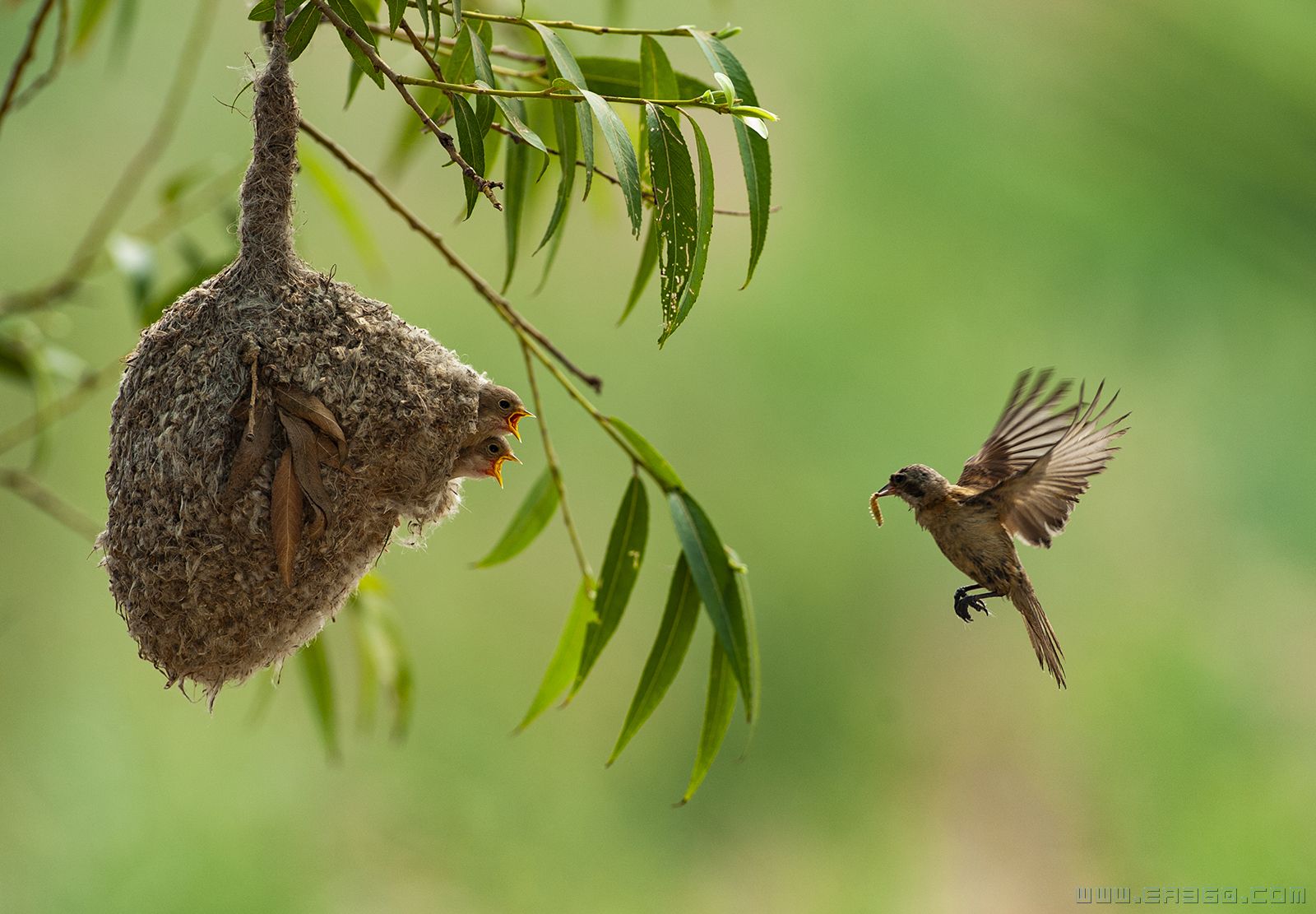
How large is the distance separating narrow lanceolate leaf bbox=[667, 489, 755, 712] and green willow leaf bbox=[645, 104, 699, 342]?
15.6 inches

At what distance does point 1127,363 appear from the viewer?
3.28 metres

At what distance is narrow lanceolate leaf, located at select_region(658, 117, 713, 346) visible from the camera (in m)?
0.89

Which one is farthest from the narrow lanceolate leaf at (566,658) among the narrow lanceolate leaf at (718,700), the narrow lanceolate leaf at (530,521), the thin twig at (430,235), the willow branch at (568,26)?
the willow branch at (568,26)

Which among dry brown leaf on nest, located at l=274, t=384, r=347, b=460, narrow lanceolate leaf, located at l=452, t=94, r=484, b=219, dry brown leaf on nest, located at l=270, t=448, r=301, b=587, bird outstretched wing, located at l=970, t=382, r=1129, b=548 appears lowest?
dry brown leaf on nest, located at l=270, t=448, r=301, b=587

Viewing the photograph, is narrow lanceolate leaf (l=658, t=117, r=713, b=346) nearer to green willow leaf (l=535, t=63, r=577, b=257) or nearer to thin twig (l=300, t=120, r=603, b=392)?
green willow leaf (l=535, t=63, r=577, b=257)

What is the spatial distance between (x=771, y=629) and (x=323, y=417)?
2.48 metres

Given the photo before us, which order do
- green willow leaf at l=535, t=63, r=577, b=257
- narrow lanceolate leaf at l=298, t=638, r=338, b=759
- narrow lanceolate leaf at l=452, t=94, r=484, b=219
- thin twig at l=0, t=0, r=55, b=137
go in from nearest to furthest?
narrow lanceolate leaf at l=452, t=94, r=484, b=219 → green willow leaf at l=535, t=63, r=577, b=257 → thin twig at l=0, t=0, r=55, b=137 → narrow lanceolate leaf at l=298, t=638, r=338, b=759

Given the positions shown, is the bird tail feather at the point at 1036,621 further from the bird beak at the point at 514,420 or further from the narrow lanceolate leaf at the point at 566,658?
the narrow lanceolate leaf at the point at 566,658

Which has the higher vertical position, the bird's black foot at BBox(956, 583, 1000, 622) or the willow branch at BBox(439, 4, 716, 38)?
the willow branch at BBox(439, 4, 716, 38)

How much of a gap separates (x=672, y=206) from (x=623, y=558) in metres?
0.54

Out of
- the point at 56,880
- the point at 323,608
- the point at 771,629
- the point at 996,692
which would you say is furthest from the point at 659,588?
the point at 323,608

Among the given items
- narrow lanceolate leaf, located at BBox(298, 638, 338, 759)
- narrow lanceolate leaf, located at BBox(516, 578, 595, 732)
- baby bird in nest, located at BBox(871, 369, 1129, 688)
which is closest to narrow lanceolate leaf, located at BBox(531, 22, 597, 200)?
baby bird in nest, located at BBox(871, 369, 1129, 688)

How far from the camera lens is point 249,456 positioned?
891 mm

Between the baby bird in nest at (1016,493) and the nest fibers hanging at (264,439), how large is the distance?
40 centimetres
